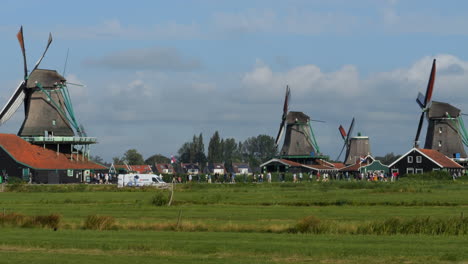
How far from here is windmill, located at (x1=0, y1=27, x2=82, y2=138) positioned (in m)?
96.1

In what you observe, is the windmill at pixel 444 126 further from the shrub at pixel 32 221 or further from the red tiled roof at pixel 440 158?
the shrub at pixel 32 221

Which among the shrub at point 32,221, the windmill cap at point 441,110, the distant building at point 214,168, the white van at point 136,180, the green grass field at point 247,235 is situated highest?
the windmill cap at point 441,110

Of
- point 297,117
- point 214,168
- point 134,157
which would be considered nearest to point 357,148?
point 297,117

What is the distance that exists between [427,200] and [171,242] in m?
26.2

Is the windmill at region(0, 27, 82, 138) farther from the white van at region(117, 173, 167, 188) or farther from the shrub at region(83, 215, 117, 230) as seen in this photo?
the shrub at region(83, 215, 117, 230)

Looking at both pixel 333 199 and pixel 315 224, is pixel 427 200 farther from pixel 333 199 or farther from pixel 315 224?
pixel 315 224

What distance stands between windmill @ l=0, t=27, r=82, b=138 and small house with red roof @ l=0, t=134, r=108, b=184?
2.88m

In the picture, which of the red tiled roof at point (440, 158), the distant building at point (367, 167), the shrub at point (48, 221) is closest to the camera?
the shrub at point (48, 221)

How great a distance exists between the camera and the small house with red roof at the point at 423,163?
343ft

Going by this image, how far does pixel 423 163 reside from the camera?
105438 millimetres

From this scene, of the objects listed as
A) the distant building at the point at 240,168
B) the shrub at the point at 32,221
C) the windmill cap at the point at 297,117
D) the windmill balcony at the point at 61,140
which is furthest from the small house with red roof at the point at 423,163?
the distant building at the point at 240,168

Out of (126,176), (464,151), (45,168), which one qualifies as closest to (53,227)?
(126,176)


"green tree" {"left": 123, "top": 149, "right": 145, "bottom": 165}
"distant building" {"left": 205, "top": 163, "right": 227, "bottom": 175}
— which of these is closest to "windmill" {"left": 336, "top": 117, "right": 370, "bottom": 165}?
"distant building" {"left": 205, "top": 163, "right": 227, "bottom": 175}

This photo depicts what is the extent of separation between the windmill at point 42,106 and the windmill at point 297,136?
38694 millimetres
